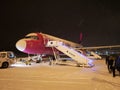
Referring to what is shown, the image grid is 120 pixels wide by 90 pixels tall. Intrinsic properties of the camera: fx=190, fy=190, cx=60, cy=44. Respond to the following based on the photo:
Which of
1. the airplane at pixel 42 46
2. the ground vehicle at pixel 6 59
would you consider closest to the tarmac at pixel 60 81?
the ground vehicle at pixel 6 59

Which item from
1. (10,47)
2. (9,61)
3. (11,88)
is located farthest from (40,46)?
(10,47)

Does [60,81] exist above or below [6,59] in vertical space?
below

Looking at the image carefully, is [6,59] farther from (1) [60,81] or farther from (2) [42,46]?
(1) [60,81]

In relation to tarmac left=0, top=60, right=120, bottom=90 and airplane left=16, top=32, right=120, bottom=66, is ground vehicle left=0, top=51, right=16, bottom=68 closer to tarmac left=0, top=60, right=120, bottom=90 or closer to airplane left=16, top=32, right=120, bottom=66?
airplane left=16, top=32, right=120, bottom=66

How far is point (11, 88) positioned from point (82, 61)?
1351 centimetres

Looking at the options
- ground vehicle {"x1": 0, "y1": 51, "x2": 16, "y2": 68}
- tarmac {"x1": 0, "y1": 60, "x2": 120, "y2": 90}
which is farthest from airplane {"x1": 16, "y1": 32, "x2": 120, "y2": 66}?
tarmac {"x1": 0, "y1": 60, "x2": 120, "y2": 90}

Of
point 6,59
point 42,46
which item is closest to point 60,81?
point 6,59

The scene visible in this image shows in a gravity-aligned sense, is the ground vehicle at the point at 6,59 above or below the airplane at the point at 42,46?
below

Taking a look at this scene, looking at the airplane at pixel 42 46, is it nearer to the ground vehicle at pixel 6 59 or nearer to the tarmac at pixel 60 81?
the ground vehicle at pixel 6 59

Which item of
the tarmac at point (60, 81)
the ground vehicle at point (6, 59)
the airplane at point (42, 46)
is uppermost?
the airplane at point (42, 46)

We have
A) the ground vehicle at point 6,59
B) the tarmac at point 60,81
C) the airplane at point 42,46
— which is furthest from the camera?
the airplane at point 42,46

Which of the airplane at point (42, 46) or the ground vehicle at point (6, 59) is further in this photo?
the airplane at point (42, 46)

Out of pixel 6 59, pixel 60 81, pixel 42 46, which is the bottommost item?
pixel 60 81

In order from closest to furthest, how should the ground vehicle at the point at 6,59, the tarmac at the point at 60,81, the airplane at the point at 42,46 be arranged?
the tarmac at the point at 60,81
the ground vehicle at the point at 6,59
the airplane at the point at 42,46
